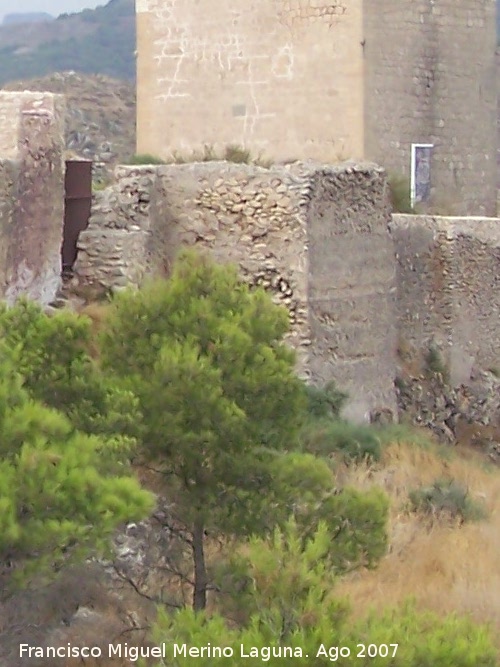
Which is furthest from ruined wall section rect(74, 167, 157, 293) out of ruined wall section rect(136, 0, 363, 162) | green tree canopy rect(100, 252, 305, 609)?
ruined wall section rect(136, 0, 363, 162)

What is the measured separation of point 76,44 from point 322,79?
6921 centimetres

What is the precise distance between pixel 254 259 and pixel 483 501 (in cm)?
256

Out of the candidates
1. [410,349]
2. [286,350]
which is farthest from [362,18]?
[286,350]

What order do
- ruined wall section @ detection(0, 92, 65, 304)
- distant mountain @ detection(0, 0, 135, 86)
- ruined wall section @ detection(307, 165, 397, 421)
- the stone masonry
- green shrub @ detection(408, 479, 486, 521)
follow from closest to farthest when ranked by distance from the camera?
ruined wall section @ detection(0, 92, 65, 304), green shrub @ detection(408, 479, 486, 521), the stone masonry, ruined wall section @ detection(307, 165, 397, 421), distant mountain @ detection(0, 0, 135, 86)

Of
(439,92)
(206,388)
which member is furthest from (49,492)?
(439,92)

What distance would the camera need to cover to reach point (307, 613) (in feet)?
18.7

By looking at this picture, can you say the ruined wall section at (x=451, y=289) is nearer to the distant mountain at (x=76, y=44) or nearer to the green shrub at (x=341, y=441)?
the green shrub at (x=341, y=441)

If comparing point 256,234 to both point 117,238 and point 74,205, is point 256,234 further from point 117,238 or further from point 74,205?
point 74,205

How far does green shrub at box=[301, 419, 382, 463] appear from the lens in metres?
11.0

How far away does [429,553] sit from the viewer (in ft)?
30.9

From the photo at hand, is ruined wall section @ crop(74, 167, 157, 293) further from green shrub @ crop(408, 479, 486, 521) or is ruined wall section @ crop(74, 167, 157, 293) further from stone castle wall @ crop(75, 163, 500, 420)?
green shrub @ crop(408, 479, 486, 521)

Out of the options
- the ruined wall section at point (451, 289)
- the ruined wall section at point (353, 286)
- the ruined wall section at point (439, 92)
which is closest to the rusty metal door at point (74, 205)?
the ruined wall section at point (353, 286)

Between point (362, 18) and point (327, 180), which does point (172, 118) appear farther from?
point (327, 180)

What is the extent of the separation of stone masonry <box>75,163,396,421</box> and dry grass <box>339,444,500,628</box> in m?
0.98
